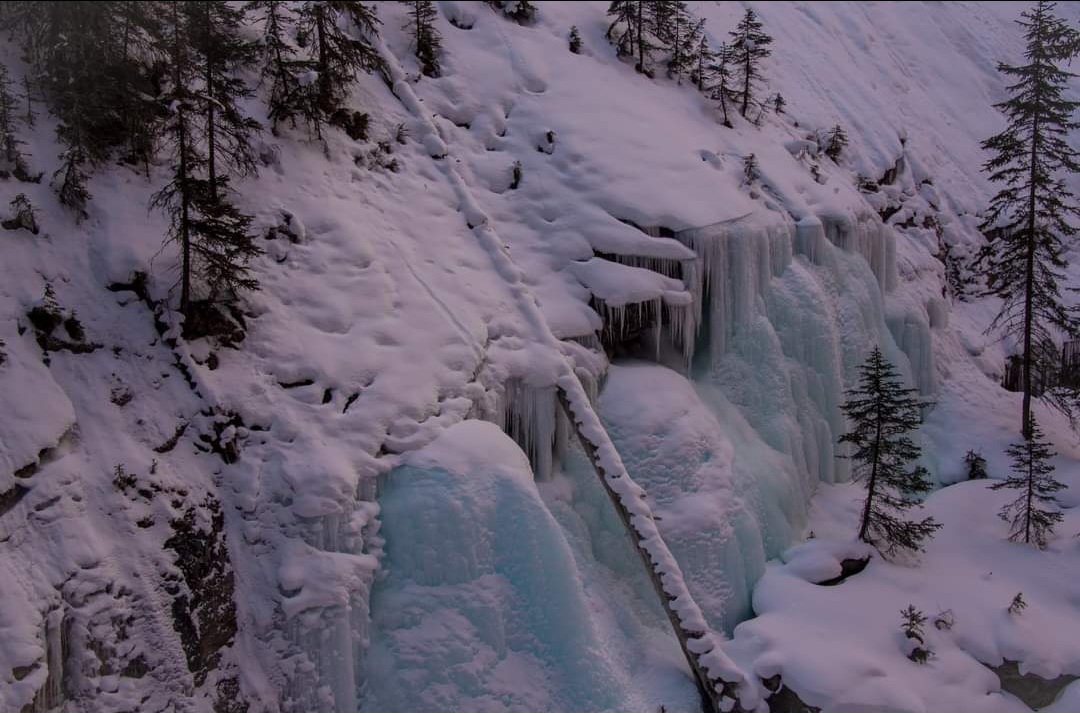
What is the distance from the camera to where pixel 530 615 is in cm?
959

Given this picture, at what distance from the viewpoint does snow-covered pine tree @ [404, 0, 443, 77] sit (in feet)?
57.9

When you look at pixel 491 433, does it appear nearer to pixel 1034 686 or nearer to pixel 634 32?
pixel 1034 686

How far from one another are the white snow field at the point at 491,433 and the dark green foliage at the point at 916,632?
173mm

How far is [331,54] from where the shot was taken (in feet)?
48.7

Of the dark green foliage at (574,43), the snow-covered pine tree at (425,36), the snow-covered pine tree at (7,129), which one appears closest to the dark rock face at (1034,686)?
the snow-covered pine tree at (7,129)

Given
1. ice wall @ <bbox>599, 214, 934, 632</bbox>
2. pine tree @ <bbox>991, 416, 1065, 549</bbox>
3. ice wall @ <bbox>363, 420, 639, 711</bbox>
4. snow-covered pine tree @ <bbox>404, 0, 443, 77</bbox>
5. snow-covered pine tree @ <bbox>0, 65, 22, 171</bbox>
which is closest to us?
ice wall @ <bbox>363, 420, 639, 711</bbox>

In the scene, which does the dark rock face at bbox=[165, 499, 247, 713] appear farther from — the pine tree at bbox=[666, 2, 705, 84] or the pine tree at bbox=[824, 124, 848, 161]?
the pine tree at bbox=[824, 124, 848, 161]

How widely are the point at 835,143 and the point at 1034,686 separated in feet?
52.8

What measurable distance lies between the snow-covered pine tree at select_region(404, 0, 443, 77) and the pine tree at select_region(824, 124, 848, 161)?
11757 mm

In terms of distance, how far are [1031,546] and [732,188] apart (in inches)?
354

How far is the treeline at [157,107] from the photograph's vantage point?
9953 mm

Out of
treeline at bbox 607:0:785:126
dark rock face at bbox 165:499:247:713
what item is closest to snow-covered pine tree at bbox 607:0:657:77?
treeline at bbox 607:0:785:126

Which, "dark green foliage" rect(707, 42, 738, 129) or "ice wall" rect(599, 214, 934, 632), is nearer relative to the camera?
"ice wall" rect(599, 214, 934, 632)

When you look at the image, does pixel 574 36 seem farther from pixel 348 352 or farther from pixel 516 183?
pixel 348 352
